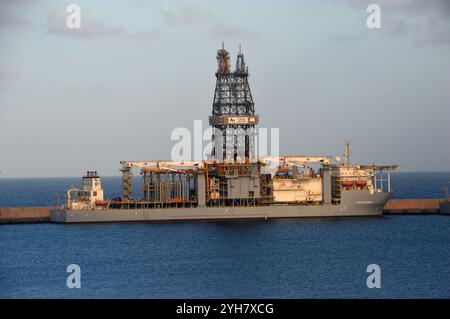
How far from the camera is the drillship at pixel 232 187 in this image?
8444 cm

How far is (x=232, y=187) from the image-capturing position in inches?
3329

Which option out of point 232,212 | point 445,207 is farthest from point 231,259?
point 445,207

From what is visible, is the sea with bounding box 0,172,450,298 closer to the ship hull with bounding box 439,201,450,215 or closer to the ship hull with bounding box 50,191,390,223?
the ship hull with bounding box 50,191,390,223

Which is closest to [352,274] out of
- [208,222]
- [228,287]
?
[228,287]

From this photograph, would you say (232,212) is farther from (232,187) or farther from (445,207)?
(445,207)

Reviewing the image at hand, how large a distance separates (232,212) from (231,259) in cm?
2382

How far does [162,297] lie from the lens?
4681 cm

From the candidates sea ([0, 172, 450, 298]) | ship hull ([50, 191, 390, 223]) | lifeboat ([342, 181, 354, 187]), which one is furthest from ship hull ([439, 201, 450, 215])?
lifeboat ([342, 181, 354, 187])

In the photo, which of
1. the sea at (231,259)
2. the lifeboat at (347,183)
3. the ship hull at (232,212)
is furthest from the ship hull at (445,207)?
the lifeboat at (347,183)

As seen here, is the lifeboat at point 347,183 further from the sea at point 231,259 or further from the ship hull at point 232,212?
the sea at point 231,259

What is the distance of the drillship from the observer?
277ft

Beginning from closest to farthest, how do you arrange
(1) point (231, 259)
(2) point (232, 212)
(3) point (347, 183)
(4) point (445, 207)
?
(1) point (231, 259) < (2) point (232, 212) < (3) point (347, 183) < (4) point (445, 207)

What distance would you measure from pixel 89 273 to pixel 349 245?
21.4m

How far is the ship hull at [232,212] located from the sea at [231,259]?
49.2 inches
